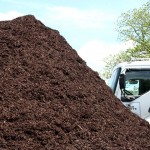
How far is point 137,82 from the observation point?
12.2 metres

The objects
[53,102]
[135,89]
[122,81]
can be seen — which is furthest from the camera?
[135,89]

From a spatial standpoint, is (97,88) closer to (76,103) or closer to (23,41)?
(76,103)

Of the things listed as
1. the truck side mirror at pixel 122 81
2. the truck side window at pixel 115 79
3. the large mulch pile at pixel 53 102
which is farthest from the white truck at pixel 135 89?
the large mulch pile at pixel 53 102

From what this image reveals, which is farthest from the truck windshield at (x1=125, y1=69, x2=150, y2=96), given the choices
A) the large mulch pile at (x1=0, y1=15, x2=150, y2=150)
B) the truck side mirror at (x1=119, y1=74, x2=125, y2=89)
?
the large mulch pile at (x1=0, y1=15, x2=150, y2=150)

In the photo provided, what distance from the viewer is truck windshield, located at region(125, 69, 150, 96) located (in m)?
12.1

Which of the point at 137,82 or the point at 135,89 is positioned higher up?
the point at 137,82

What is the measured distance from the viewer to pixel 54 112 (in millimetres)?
6844

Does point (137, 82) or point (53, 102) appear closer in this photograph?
point (53, 102)

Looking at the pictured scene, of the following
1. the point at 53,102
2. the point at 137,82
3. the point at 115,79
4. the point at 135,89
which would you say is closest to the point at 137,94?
the point at 135,89

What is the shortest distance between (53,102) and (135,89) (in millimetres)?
5384

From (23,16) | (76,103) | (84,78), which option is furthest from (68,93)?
(23,16)

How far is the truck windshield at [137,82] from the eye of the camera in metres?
12.1

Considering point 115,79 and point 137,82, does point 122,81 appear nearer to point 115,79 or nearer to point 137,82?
point 137,82

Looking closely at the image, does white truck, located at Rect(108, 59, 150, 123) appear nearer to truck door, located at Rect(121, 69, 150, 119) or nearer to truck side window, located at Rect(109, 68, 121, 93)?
truck door, located at Rect(121, 69, 150, 119)
